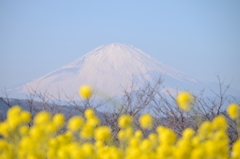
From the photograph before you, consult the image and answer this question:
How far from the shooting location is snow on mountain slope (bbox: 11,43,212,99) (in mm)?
136875

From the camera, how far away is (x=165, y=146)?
6.88 feet

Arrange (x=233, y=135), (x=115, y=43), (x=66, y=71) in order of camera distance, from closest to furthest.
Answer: (x=233, y=135) < (x=66, y=71) < (x=115, y=43)

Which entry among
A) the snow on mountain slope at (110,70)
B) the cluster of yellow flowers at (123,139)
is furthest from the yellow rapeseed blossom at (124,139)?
the snow on mountain slope at (110,70)

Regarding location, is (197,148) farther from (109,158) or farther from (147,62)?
(147,62)

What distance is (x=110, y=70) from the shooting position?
497 feet

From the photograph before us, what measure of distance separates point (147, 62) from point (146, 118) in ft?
487

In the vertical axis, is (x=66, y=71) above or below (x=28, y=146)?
below

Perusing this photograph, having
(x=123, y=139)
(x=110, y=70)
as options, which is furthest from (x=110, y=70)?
(x=123, y=139)

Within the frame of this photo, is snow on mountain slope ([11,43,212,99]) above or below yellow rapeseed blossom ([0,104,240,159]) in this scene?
below

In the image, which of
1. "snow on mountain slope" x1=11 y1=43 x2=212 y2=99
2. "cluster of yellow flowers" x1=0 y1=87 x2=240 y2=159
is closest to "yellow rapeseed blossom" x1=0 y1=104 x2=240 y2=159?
"cluster of yellow flowers" x1=0 y1=87 x2=240 y2=159

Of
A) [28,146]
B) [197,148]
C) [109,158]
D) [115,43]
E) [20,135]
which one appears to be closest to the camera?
[197,148]

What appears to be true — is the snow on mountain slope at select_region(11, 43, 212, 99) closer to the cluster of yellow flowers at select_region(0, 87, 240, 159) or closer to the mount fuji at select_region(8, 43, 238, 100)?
the mount fuji at select_region(8, 43, 238, 100)

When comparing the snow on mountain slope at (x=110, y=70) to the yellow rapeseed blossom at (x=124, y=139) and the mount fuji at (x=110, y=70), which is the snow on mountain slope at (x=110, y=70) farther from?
the yellow rapeseed blossom at (x=124, y=139)

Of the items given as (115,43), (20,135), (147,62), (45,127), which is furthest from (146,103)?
(115,43)
